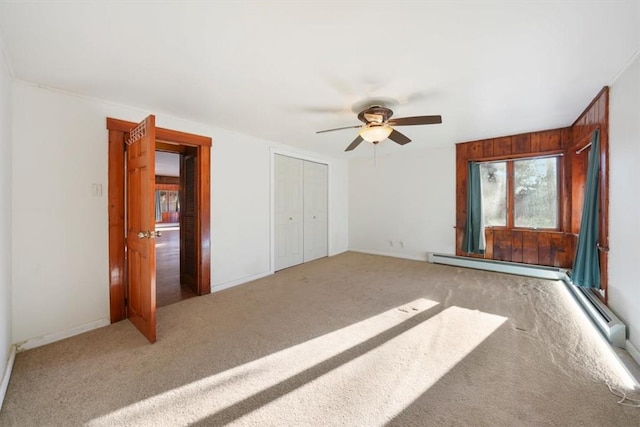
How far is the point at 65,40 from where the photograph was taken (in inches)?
63.8

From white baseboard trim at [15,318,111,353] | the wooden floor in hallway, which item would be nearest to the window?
the wooden floor in hallway

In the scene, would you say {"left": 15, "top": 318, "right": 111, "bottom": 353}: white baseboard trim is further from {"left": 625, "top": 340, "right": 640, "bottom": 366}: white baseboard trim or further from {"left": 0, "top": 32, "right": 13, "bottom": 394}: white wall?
{"left": 625, "top": 340, "right": 640, "bottom": 366}: white baseboard trim

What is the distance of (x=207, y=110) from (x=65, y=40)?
4.21 feet

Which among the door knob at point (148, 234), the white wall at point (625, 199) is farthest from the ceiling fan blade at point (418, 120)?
the door knob at point (148, 234)

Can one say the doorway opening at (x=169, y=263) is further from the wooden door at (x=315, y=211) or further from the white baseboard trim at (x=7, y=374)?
the wooden door at (x=315, y=211)

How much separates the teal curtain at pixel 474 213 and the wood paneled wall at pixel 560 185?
10cm

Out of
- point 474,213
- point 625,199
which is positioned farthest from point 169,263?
point 625,199

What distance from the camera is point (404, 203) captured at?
539 cm

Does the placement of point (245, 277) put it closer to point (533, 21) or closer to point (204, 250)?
point (204, 250)

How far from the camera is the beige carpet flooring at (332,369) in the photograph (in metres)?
1.43

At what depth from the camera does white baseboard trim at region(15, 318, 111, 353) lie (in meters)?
2.07

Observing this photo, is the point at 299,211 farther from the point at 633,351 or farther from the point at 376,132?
the point at 633,351

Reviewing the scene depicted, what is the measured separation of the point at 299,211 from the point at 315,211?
0.52 m

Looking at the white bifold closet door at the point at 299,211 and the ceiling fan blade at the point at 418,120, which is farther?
the white bifold closet door at the point at 299,211
